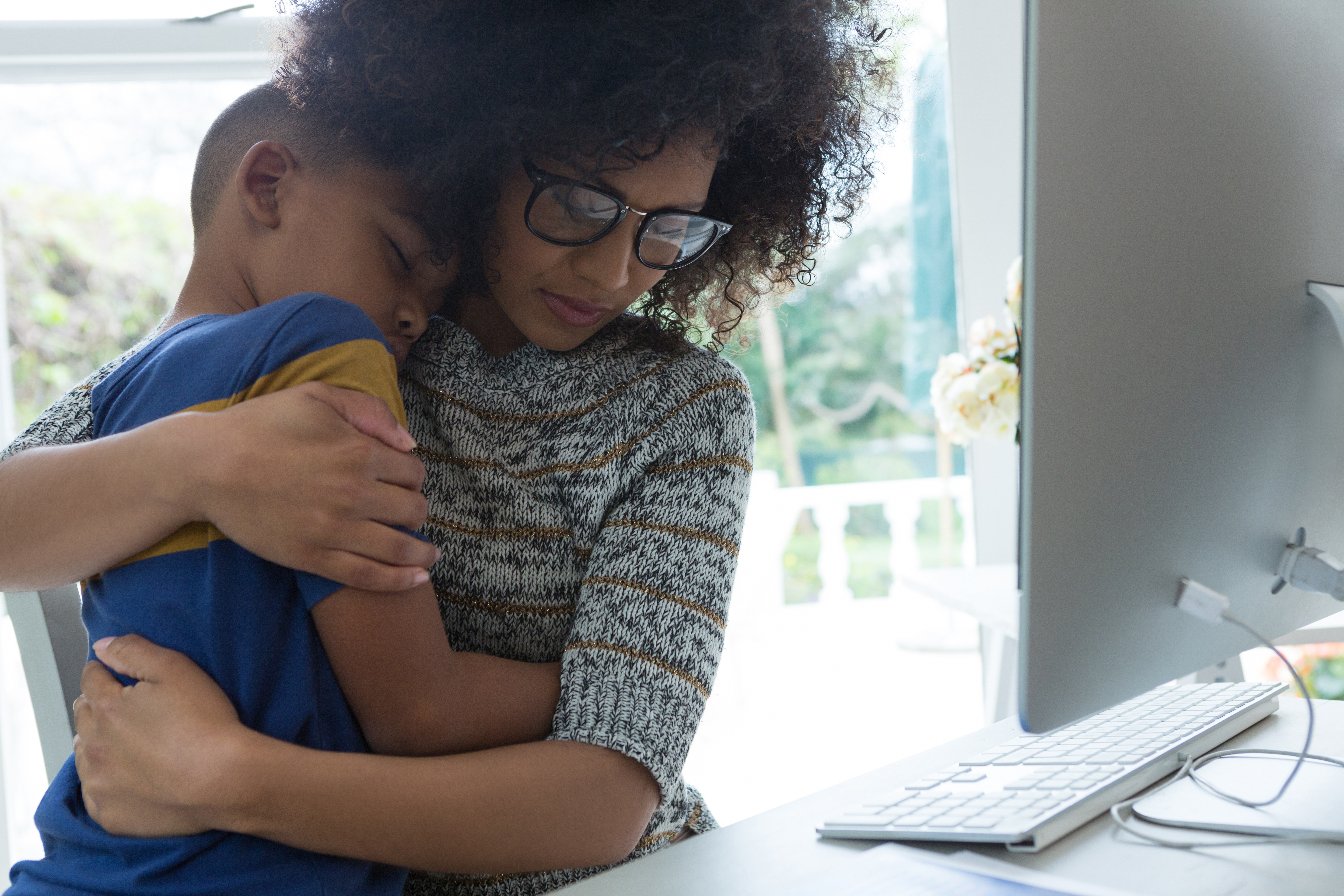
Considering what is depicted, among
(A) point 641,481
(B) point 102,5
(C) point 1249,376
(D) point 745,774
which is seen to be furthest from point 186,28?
(D) point 745,774

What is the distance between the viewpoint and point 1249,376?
27.6 inches

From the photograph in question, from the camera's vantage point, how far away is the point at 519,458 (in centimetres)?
98

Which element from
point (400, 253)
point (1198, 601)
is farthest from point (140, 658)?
point (1198, 601)

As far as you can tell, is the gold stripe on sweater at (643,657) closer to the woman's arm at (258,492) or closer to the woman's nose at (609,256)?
the woman's arm at (258,492)

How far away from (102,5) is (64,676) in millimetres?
2095

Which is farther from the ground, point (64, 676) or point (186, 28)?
point (186, 28)

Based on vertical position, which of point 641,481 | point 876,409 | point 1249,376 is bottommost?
point 876,409

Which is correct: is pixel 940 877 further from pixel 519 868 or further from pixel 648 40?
pixel 648 40

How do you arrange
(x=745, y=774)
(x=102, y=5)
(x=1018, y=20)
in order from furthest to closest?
(x=745, y=774) < (x=1018, y=20) < (x=102, y=5)

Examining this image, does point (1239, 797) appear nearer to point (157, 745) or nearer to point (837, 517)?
point (157, 745)

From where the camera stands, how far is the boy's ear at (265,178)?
934mm

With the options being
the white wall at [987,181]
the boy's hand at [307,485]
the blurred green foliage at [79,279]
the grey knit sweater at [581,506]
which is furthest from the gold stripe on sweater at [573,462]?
the blurred green foliage at [79,279]

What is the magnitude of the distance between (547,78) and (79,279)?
129 inches

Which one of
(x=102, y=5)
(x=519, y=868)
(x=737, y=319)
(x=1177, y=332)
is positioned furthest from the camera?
(x=102, y=5)
